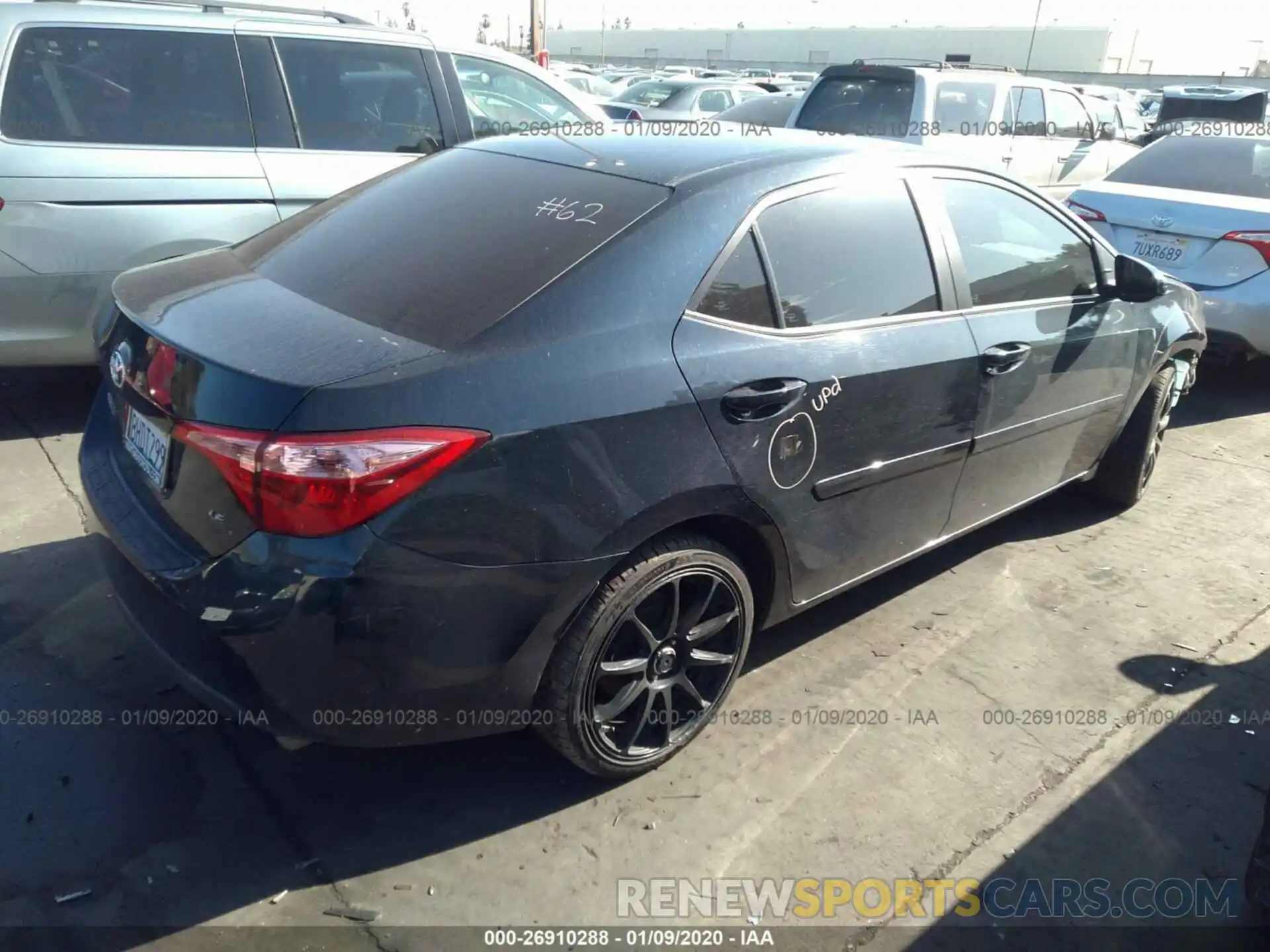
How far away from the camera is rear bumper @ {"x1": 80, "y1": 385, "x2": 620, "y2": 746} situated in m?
2.09

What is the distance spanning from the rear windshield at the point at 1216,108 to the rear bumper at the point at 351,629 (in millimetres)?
17779

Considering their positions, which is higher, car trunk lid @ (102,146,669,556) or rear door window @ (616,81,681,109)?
car trunk lid @ (102,146,669,556)

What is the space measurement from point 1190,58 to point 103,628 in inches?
3565

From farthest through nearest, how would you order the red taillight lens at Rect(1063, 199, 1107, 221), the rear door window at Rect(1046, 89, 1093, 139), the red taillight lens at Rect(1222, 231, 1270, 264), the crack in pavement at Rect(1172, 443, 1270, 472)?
the rear door window at Rect(1046, 89, 1093, 139), the red taillight lens at Rect(1063, 199, 1107, 221), the red taillight lens at Rect(1222, 231, 1270, 264), the crack in pavement at Rect(1172, 443, 1270, 472)

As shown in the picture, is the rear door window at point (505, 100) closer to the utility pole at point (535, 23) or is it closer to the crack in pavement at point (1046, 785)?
the crack in pavement at point (1046, 785)

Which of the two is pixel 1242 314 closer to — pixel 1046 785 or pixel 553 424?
pixel 1046 785

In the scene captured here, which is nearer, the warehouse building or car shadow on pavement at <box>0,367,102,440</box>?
car shadow on pavement at <box>0,367,102,440</box>

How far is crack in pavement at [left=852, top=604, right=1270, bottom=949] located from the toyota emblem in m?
2.26

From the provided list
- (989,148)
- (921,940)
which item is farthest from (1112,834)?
(989,148)

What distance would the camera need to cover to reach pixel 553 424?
2.24m

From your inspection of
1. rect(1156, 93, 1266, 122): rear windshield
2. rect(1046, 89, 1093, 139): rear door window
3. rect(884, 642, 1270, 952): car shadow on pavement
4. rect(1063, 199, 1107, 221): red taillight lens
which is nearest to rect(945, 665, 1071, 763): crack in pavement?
rect(884, 642, 1270, 952): car shadow on pavement

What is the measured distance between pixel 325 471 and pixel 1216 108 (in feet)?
62.3

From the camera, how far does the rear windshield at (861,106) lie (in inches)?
345

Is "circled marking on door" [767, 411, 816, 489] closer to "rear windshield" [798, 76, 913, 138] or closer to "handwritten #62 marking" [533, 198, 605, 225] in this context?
"handwritten #62 marking" [533, 198, 605, 225]
